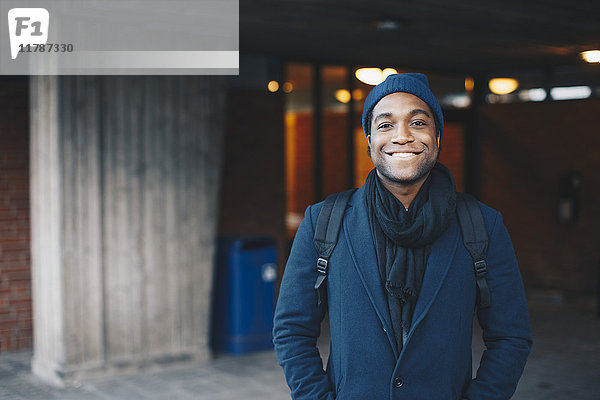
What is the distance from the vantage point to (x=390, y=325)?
2.06 m

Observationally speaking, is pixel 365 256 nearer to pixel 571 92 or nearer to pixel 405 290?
pixel 405 290

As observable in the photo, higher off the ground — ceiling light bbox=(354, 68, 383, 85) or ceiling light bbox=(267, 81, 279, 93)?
ceiling light bbox=(354, 68, 383, 85)

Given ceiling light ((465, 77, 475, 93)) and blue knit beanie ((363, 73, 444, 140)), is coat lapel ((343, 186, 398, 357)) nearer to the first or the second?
blue knit beanie ((363, 73, 444, 140))

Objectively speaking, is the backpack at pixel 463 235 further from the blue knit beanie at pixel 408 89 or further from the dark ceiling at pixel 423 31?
the dark ceiling at pixel 423 31

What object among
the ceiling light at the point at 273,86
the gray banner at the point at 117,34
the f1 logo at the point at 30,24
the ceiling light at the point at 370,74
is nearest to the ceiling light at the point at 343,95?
the ceiling light at the point at 370,74

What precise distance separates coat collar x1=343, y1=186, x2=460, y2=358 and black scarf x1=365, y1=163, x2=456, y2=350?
2cm

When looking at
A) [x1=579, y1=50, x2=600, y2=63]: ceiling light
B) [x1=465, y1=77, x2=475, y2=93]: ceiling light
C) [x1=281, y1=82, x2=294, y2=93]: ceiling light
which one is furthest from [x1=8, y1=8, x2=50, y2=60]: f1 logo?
[x1=465, y1=77, x2=475, y2=93]: ceiling light

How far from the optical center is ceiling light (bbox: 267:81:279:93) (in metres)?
7.86

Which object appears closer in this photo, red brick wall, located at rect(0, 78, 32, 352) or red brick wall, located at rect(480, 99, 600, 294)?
red brick wall, located at rect(0, 78, 32, 352)

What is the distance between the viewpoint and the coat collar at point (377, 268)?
2059 millimetres

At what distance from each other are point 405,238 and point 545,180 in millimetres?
8420

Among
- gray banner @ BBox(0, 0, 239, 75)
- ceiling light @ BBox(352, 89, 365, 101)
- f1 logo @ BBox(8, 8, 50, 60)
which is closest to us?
gray banner @ BBox(0, 0, 239, 75)

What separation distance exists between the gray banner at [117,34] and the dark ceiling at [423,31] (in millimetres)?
420

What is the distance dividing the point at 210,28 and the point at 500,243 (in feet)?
14.5
